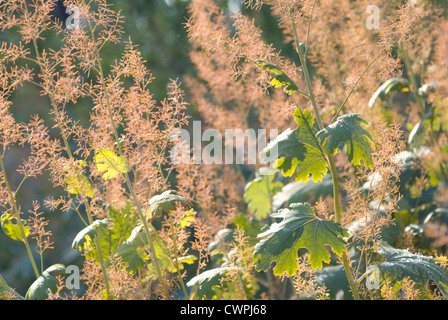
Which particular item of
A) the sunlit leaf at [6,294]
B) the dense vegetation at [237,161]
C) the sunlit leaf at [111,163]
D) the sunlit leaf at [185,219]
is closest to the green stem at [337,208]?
the dense vegetation at [237,161]

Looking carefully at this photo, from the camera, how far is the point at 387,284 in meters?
1.36

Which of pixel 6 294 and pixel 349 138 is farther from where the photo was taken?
pixel 6 294

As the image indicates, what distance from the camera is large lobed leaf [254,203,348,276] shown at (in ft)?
4.14

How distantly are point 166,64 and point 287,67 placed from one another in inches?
104

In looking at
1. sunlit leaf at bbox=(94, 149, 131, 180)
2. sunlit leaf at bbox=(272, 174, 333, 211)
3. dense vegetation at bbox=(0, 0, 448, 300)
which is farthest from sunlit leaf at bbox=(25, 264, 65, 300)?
sunlit leaf at bbox=(272, 174, 333, 211)

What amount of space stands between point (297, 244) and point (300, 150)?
0.26 meters

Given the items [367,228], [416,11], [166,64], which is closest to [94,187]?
[367,228]

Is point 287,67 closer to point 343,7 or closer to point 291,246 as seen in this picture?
point 291,246

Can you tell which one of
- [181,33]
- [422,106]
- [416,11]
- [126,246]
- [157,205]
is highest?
[181,33]

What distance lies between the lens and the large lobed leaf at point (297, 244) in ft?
4.14

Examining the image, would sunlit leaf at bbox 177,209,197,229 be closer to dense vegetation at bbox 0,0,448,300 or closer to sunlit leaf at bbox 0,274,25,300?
dense vegetation at bbox 0,0,448,300

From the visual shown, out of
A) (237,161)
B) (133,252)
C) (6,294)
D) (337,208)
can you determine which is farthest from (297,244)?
(237,161)

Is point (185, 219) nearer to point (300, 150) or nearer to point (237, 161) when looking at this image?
point (300, 150)

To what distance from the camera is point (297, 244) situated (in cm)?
128
